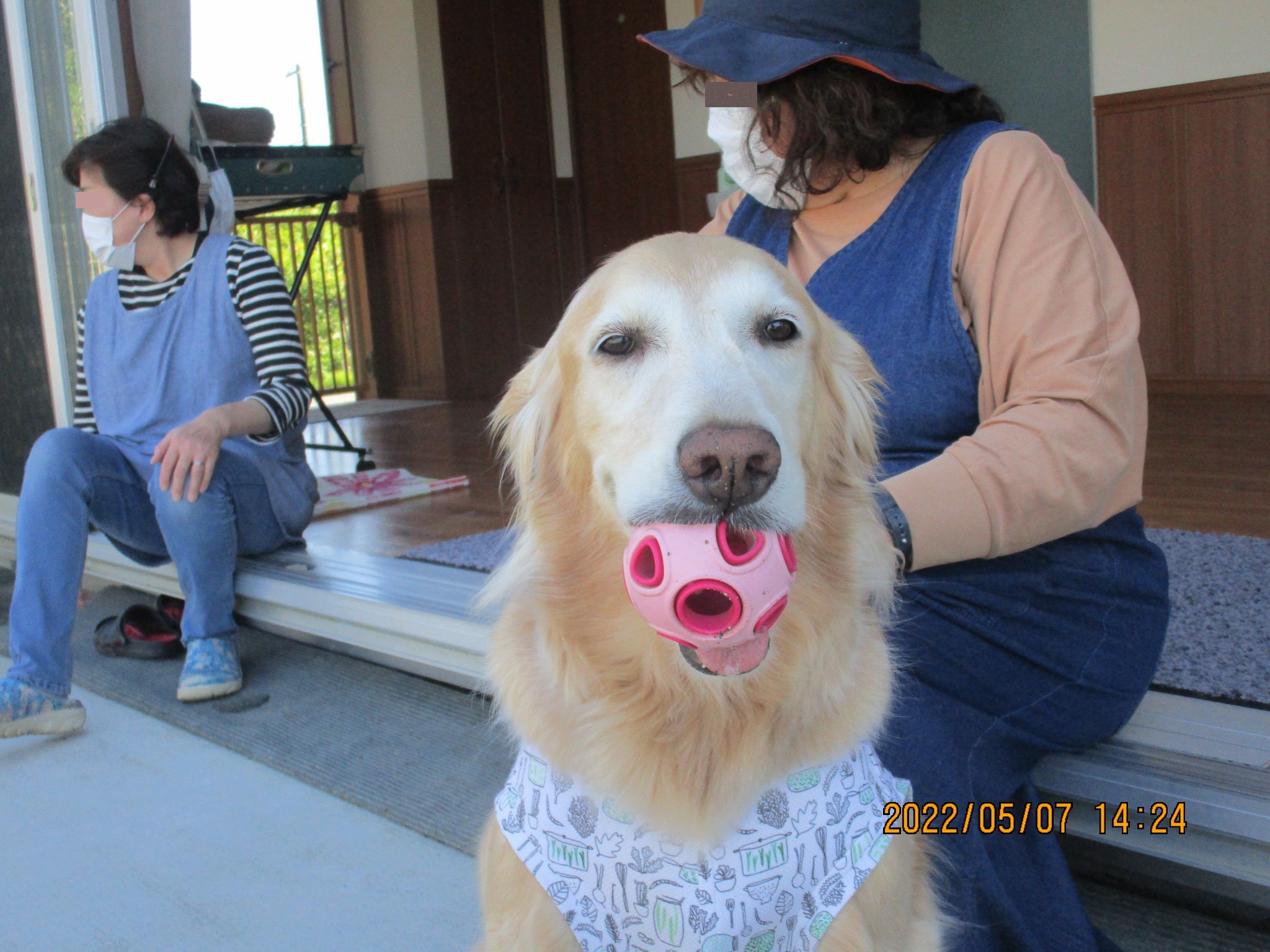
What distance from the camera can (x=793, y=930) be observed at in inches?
39.8

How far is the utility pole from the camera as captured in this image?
675cm

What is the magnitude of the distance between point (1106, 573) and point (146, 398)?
213 cm

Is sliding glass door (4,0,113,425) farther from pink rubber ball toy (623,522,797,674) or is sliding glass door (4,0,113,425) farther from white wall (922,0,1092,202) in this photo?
pink rubber ball toy (623,522,797,674)

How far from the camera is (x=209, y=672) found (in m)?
2.34

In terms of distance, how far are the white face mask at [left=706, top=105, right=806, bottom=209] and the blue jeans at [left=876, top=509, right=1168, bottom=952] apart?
552 mm

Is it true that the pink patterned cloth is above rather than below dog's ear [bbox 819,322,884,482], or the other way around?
below

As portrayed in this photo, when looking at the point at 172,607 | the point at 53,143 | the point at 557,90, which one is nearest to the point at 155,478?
the point at 172,607

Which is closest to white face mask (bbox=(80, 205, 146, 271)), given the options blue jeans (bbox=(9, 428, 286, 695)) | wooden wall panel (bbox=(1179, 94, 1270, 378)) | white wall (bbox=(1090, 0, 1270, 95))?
blue jeans (bbox=(9, 428, 286, 695))

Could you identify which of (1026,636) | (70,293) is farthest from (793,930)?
(70,293)

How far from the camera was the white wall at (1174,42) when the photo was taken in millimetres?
4246

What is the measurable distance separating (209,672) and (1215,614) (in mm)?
2019

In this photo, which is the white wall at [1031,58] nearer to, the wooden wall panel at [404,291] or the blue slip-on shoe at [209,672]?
the blue slip-on shoe at [209,672]
